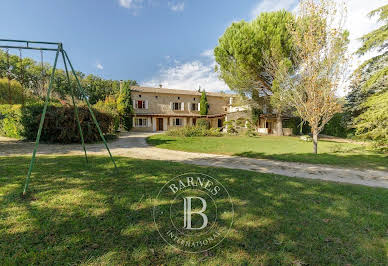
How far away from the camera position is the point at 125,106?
21688 millimetres

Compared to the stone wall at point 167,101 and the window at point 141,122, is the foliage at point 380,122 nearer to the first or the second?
the stone wall at point 167,101

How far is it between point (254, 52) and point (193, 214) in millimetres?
17224

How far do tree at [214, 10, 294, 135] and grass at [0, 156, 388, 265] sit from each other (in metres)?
13.5

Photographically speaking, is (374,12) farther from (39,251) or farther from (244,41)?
(39,251)

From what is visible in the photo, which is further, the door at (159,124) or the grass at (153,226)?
the door at (159,124)

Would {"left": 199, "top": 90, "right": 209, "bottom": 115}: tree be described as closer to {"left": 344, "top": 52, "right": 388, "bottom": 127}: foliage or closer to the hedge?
{"left": 344, "top": 52, "right": 388, "bottom": 127}: foliage

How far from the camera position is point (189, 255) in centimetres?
187

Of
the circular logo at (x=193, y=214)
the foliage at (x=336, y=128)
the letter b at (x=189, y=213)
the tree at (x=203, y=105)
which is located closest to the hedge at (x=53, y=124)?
the circular logo at (x=193, y=214)

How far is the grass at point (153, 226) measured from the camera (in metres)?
1.80

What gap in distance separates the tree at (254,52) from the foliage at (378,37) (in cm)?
482

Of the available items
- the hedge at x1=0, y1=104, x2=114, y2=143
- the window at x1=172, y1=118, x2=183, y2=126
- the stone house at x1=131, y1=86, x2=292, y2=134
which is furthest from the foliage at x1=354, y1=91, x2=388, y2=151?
the window at x1=172, y1=118, x2=183, y2=126

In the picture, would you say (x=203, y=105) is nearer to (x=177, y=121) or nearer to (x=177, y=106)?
(x=177, y=106)

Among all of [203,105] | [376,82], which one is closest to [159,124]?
[203,105]

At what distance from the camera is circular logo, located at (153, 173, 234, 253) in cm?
212
